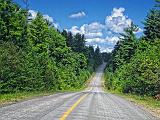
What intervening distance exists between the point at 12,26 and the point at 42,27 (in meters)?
18.3

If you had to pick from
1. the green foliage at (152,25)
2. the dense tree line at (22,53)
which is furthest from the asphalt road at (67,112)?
the green foliage at (152,25)

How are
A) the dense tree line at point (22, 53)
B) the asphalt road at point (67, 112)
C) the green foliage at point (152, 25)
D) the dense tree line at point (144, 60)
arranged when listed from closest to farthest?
the asphalt road at point (67, 112), the dense tree line at point (22, 53), the dense tree line at point (144, 60), the green foliage at point (152, 25)

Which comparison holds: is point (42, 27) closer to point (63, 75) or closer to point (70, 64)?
point (63, 75)

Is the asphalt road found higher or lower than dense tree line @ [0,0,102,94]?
lower

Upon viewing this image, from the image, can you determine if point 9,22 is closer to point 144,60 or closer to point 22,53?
point 22,53

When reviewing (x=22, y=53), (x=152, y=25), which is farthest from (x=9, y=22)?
(x=152, y=25)

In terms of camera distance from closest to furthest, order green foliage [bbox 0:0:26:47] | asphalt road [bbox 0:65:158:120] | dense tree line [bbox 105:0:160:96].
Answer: asphalt road [bbox 0:65:158:120], dense tree line [bbox 105:0:160:96], green foliage [bbox 0:0:26:47]

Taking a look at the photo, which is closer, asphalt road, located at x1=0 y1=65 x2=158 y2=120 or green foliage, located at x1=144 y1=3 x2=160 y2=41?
asphalt road, located at x1=0 y1=65 x2=158 y2=120

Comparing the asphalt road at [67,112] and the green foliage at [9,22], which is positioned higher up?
the green foliage at [9,22]

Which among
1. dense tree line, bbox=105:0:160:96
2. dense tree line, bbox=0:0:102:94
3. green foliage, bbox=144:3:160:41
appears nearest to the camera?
dense tree line, bbox=0:0:102:94

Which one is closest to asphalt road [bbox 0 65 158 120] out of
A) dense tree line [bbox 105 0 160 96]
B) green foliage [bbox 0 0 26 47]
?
dense tree line [bbox 105 0 160 96]

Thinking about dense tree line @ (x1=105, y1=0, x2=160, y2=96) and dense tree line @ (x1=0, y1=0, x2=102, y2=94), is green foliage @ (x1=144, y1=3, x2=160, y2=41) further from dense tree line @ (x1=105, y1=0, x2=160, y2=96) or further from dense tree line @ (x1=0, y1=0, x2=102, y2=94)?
dense tree line @ (x1=0, y1=0, x2=102, y2=94)

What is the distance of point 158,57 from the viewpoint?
160ft

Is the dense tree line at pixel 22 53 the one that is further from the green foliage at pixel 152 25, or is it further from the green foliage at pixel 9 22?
the green foliage at pixel 152 25
